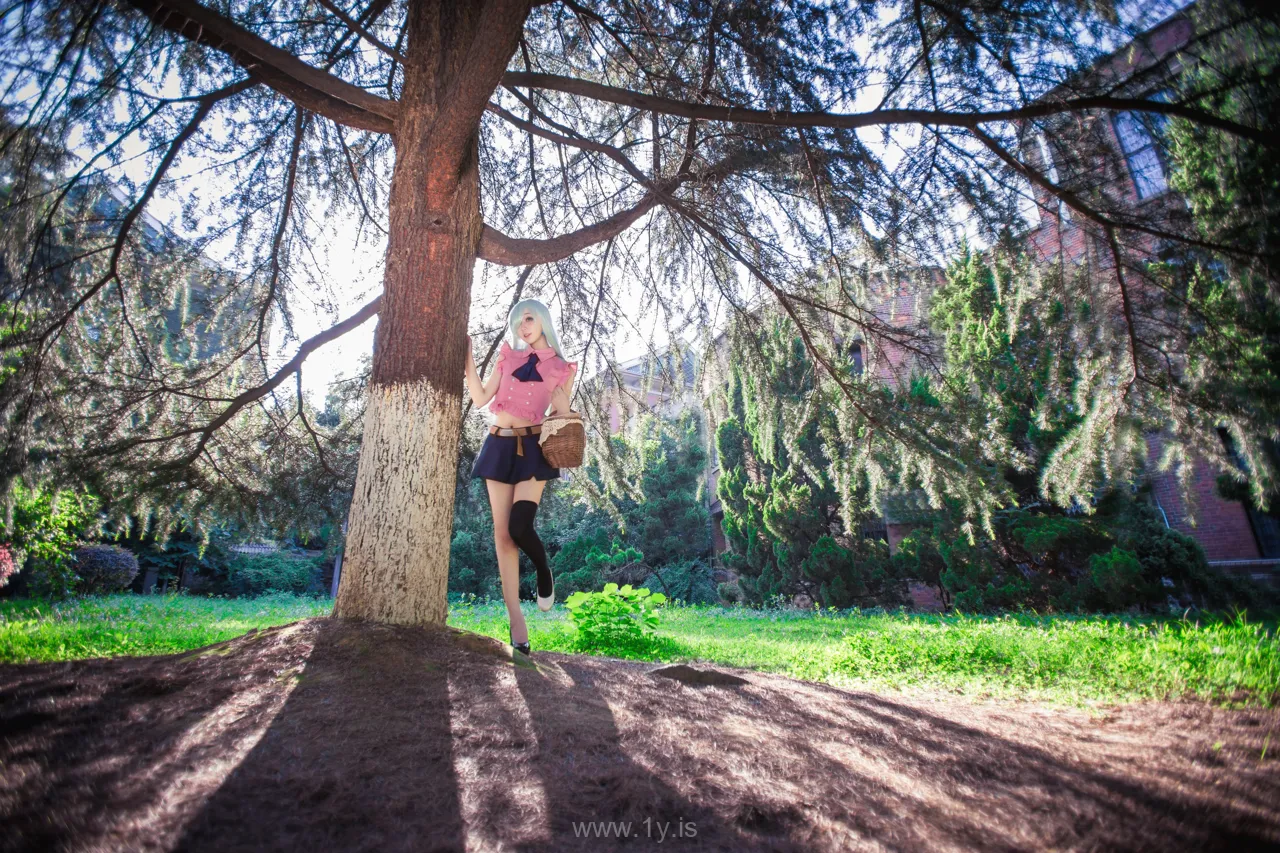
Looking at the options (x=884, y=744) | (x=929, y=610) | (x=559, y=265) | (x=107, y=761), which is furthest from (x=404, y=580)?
(x=929, y=610)

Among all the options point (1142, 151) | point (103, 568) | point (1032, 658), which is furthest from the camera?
point (103, 568)

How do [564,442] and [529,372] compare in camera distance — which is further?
[529,372]

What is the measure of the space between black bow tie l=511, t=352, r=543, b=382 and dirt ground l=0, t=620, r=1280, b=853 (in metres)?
1.51

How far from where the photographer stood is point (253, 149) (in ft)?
14.6

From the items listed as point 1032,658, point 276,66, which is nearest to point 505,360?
point 276,66

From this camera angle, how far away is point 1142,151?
3250mm

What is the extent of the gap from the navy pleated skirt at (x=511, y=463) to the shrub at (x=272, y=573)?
15552mm

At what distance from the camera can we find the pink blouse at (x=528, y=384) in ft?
11.1

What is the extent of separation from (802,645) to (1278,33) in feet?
18.5

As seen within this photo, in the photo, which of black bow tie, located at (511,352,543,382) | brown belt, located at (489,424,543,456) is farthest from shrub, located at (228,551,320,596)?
black bow tie, located at (511,352,543,382)

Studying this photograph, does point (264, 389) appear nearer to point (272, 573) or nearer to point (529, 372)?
point (529, 372)

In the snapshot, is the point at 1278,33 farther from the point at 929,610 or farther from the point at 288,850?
the point at 929,610
